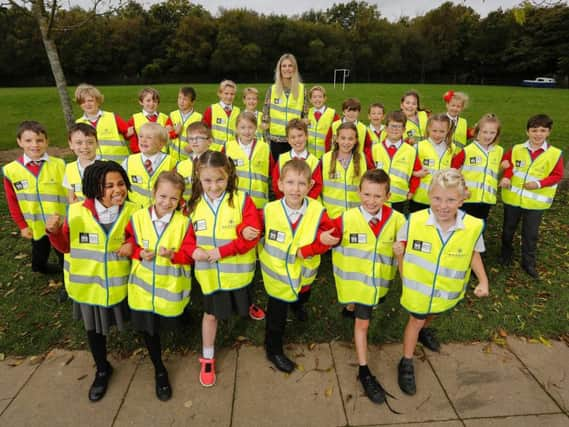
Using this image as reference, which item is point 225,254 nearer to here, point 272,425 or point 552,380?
point 272,425

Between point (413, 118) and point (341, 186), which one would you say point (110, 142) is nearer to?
point (341, 186)

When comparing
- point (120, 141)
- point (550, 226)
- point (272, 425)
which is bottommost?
point (272, 425)

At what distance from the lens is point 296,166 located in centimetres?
314

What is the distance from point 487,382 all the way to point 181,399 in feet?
8.86

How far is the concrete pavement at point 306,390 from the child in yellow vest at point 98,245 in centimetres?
36

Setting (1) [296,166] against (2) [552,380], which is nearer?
(1) [296,166]

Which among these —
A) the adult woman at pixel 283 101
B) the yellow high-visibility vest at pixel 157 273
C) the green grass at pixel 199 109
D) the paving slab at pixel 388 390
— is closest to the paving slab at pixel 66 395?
the yellow high-visibility vest at pixel 157 273

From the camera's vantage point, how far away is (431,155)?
4.93 meters

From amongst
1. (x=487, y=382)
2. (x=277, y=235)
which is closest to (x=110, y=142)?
(x=277, y=235)

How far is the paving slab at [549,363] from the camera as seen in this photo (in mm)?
3219

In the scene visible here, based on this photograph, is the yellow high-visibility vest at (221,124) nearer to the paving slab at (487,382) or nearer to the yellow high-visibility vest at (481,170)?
the yellow high-visibility vest at (481,170)

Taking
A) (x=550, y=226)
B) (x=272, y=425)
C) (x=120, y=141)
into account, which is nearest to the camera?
(x=272, y=425)

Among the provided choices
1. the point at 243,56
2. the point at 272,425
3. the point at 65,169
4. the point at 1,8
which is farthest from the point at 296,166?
the point at 243,56

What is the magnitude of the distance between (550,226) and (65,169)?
771cm
